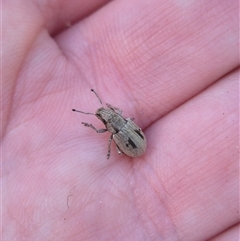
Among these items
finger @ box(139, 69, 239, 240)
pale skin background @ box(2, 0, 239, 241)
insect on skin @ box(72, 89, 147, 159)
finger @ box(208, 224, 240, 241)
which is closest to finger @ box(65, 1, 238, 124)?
pale skin background @ box(2, 0, 239, 241)

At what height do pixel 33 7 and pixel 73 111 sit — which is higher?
pixel 33 7

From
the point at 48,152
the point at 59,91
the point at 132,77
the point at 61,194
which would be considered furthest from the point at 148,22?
the point at 61,194

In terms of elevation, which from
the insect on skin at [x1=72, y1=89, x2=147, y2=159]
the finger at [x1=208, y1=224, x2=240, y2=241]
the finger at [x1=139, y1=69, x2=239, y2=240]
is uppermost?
the insect on skin at [x1=72, y1=89, x2=147, y2=159]

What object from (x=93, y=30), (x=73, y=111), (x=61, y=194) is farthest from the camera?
(x=93, y=30)

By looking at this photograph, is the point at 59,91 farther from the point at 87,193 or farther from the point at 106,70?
the point at 87,193

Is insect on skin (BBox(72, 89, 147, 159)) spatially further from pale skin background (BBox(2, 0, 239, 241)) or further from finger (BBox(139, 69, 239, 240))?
finger (BBox(139, 69, 239, 240))

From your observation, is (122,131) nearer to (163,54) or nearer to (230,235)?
(163,54)

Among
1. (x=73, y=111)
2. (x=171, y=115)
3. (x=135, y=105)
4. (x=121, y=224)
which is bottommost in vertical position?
(x=121, y=224)

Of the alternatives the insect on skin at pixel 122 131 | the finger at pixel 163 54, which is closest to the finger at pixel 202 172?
the insect on skin at pixel 122 131
